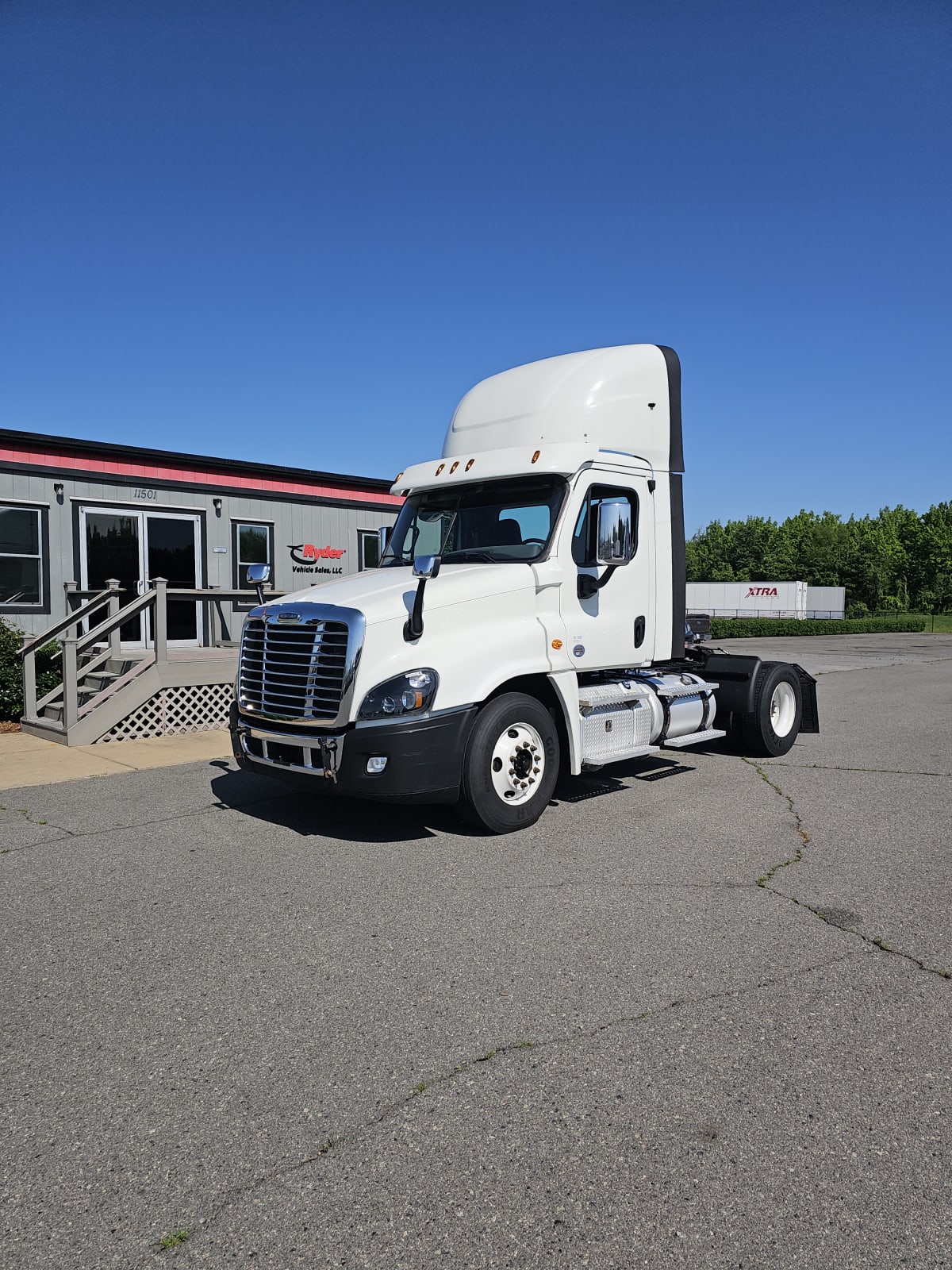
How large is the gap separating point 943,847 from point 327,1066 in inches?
182

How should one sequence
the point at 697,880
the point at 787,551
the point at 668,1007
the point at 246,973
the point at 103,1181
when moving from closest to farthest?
the point at 103,1181
the point at 668,1007
the point at 246,973
the point at 697,880
the point at 787,551

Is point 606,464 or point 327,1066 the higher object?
point 606,464

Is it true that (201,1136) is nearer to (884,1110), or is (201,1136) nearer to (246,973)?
(246,973)

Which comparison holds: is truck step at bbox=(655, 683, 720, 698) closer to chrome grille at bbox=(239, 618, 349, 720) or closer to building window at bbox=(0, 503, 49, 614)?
chrome grille at bbox=(239, 618, 349, 720)

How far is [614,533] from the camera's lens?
725 cm

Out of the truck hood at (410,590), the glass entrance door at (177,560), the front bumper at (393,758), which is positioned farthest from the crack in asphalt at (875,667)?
the front bumper at (393,758)

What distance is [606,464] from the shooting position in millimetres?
7371

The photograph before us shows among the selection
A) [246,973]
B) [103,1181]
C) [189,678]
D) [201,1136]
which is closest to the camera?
[103,1181]

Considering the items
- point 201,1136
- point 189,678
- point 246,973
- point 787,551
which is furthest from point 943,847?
point 787,551

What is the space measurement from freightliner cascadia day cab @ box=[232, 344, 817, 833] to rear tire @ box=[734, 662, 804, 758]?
0.12 feet

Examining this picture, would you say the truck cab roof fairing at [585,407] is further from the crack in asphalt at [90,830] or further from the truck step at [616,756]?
the crack in asphalt at [90,830]

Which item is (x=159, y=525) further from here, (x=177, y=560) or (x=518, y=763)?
(x=518, y=763)

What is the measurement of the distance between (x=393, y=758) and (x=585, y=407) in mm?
3540

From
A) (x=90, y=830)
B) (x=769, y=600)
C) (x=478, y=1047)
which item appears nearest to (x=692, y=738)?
(x=90, y=830)
